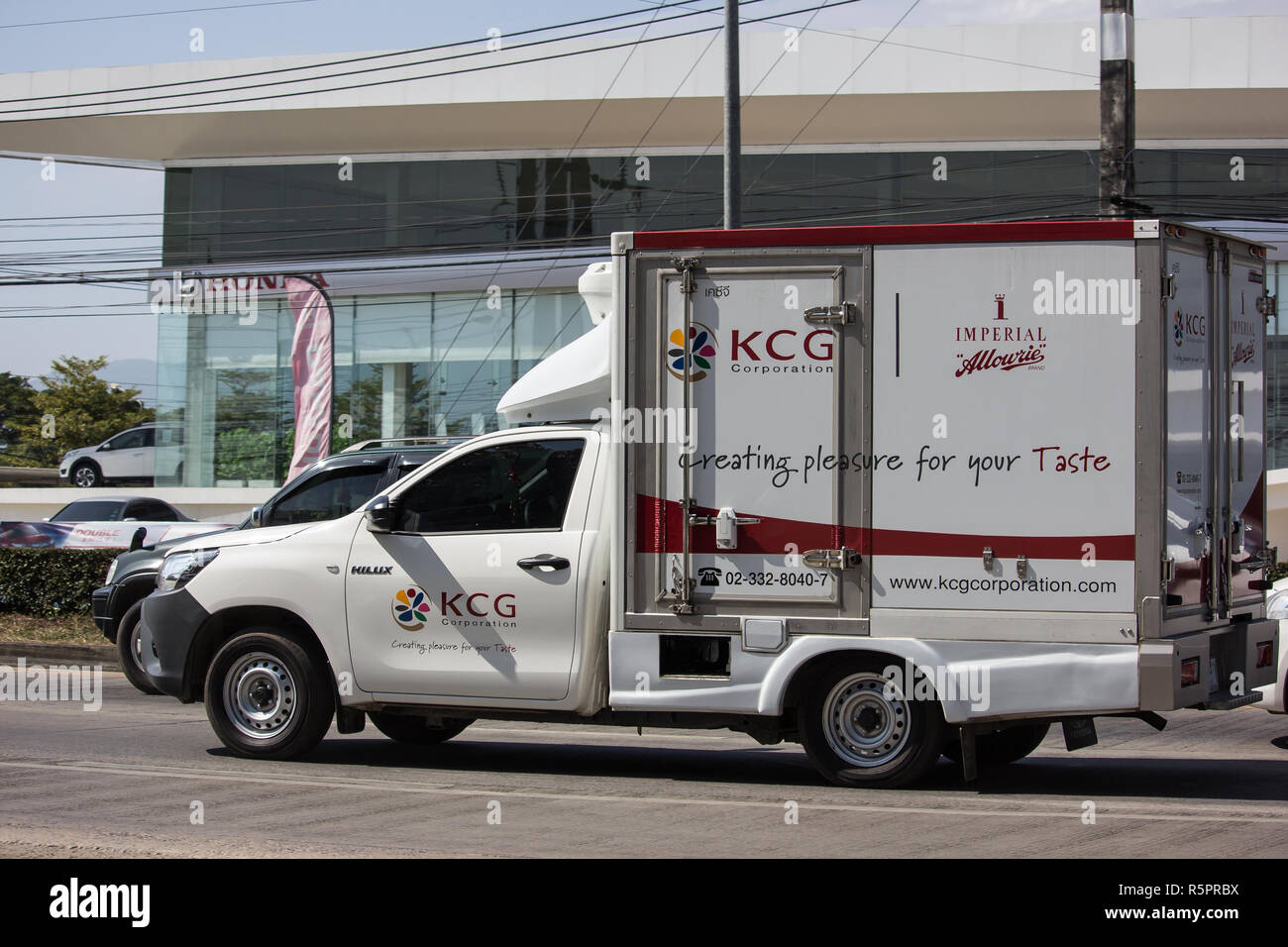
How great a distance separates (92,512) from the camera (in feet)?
80.8

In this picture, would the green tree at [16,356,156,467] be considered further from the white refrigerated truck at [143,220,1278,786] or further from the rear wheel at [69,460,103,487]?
the white refrigerated truck at [143,220,1278,786]

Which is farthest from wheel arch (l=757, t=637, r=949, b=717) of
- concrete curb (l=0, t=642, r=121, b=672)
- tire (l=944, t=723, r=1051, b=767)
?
concrete curb (l=0, t=642, r=121, b=672)

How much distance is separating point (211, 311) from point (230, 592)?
25.5m

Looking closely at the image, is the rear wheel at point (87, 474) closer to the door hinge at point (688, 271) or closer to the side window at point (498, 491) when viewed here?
the side window at point (498, 491)

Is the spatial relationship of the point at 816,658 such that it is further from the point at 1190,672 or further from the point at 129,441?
the point at 129,441

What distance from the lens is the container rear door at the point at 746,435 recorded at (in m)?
7.67

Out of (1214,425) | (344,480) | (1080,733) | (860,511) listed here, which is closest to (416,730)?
(344,480)

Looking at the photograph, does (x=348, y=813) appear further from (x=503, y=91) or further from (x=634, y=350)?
(x=503, y=91)

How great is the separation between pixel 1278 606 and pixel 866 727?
4109 millimetres

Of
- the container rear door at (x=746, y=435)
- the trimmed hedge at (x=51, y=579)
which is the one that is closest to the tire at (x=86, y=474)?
the trimmed hedge at (x=51, y=579)

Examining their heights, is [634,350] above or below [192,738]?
above

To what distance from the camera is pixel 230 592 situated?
8836 millimetres

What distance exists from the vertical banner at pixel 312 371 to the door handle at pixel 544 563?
2349cm

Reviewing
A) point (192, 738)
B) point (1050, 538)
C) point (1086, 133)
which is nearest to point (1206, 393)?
point (1050, 538)
